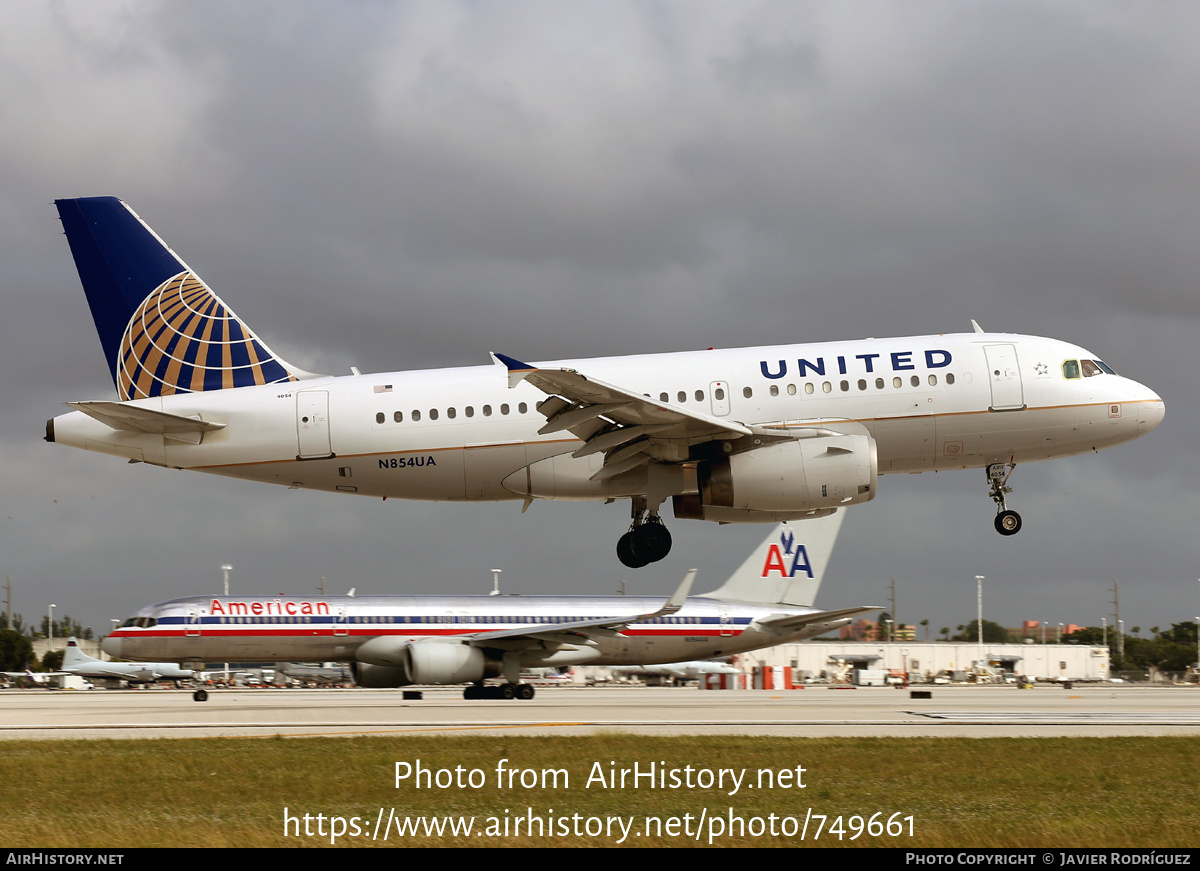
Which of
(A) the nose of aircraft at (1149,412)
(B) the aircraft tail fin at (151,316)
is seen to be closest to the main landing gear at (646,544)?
(B) the aircraft tail fin at (151,316)

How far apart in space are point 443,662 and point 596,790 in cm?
3087

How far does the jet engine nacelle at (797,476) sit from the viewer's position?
2689 cm

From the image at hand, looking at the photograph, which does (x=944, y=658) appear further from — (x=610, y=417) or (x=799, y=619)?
(x=610, y=417)

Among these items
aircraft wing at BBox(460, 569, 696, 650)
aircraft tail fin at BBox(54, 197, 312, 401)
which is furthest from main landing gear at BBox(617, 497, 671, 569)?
aircraft wing at BBox(460, 569, 696, 650)

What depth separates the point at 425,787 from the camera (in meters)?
22.8

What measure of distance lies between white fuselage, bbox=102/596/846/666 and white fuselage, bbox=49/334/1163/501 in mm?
26836

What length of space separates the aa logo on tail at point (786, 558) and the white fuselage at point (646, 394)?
121ft

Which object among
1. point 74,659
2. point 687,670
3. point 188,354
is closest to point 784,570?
point 687,670

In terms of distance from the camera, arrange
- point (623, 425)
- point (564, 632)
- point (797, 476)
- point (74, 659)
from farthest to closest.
Result: point (74, 659), point (564, 632), point (623, 425), point (797, 476)

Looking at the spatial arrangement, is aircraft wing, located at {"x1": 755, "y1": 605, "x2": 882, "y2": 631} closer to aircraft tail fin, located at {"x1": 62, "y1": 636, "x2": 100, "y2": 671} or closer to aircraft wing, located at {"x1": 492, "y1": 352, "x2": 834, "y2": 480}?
aircraft wing, located at {"x1": 492, "y1": 352, "x2": 834, "y2": 480}

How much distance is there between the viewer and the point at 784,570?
66.0m

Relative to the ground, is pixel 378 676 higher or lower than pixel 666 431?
lower
